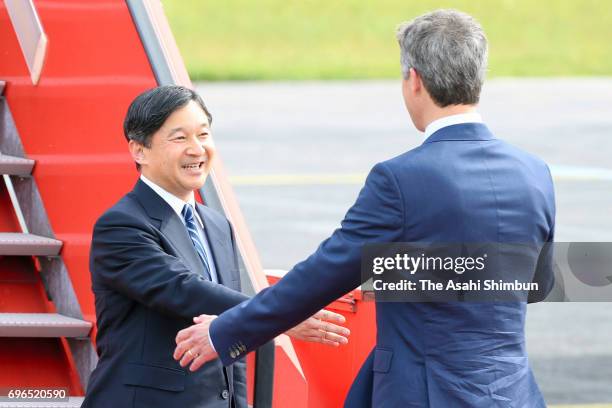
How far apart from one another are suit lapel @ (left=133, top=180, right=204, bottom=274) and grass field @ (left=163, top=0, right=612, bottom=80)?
25562 millimetres

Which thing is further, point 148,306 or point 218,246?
point 218,246

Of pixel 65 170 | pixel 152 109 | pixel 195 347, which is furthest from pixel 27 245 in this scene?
pixel 195 347

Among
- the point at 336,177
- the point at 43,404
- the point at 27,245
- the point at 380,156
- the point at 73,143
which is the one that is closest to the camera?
the point at 43,404

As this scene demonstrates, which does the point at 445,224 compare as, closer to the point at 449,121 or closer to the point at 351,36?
the point at 449,121

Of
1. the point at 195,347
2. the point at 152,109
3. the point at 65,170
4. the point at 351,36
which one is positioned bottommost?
the point at 195,347

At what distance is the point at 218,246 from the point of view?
12.7 ft

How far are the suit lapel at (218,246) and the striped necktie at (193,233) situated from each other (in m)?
0.04

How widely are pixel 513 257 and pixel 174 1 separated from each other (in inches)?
1388

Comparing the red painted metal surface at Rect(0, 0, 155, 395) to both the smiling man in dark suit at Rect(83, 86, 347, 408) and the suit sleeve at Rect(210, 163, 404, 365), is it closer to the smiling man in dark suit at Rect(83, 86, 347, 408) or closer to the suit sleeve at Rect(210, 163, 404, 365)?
the smiling man in dark suit at Rect(83, 86, 347, 408)

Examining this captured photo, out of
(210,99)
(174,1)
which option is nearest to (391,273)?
(210,99)

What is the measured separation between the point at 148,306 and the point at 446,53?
1099 millimetres

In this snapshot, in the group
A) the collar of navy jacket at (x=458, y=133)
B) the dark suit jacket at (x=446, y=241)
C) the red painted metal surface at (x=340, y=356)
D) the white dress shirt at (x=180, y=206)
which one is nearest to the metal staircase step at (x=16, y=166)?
the red painted metal surface at (x=340, y=356)

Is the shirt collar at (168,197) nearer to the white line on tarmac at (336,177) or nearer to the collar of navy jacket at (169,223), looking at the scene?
the collar of navy jacket at (169,223)

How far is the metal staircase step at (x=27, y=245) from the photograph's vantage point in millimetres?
4902
